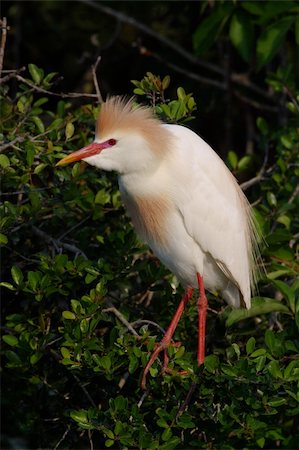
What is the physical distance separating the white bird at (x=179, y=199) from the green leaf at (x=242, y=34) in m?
1.35

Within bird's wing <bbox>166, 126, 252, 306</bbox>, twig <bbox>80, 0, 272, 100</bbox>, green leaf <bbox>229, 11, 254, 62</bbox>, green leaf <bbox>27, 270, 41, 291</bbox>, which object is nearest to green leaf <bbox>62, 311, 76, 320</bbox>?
green leaf <bbox>27, 270, 41, 291</bbox>

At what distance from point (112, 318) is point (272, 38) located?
1754mm

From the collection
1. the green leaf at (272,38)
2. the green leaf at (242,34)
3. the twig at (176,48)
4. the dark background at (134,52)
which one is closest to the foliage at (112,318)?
the green leaf at (272,38)

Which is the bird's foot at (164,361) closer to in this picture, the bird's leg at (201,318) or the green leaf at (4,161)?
the bird's leg at (201,318)

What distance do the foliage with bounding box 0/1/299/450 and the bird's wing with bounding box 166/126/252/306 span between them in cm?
11

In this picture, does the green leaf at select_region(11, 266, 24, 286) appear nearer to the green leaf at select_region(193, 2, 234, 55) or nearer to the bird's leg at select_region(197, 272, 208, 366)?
the bird's leg at select_region(197, 272, 208, 366)

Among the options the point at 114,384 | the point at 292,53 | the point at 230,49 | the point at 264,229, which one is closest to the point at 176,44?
the point at 230,49

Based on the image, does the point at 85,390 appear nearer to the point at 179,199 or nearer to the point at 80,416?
the point at 80,416

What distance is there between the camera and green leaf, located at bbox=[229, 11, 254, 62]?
15.0 ft

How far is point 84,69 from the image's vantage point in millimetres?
6113

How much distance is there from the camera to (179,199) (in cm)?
326

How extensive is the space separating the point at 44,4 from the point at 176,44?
0.96 meters

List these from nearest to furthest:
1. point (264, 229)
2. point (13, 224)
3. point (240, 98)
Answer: point (13, 224)
point (264, 229)
point (240, 98)

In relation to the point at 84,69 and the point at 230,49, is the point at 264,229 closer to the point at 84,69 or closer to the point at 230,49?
the point at 230,49
